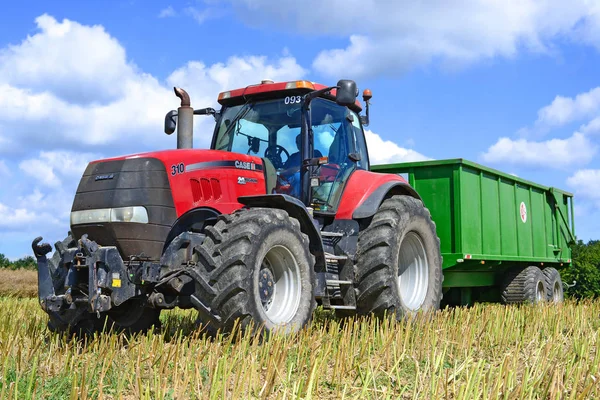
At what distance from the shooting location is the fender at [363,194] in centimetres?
686

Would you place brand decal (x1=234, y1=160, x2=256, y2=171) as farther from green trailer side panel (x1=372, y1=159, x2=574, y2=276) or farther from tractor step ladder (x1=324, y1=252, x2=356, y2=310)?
green trailer side panel (x1=372, y1=159, x2=574, y2=276)

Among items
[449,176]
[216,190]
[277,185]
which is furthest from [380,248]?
[449,176]

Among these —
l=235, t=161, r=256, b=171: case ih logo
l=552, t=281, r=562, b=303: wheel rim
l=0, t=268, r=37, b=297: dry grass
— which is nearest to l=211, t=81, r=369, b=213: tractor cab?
l=235, t=161, r=256, b=171: case ih logo

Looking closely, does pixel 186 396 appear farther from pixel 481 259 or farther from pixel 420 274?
pixel 481 259

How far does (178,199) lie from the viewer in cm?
583

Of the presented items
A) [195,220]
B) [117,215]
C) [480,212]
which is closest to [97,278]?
[117,215]

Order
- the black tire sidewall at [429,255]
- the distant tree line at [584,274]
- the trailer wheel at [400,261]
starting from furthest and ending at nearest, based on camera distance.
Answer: the distant tree line at [584,274] < the black tire sidewall at [429,255] < the trailer wheel at [400,261]

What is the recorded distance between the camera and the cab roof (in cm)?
677

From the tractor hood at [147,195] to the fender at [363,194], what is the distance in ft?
4.20

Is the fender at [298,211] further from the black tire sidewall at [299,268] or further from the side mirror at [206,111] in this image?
the side mirror at [206,111]

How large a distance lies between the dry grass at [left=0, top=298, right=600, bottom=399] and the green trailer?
314 cm

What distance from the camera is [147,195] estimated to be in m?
5.72

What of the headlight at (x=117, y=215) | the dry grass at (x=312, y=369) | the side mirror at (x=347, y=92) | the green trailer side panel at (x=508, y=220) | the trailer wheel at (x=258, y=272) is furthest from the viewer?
the green trailer side panel at (x=508, y=220)

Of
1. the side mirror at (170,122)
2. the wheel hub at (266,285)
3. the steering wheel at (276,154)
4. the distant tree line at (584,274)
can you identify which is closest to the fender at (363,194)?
the steering wheel at (276,154)
